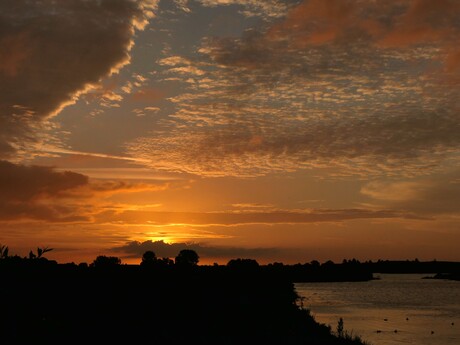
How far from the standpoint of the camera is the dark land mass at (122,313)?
100 feet

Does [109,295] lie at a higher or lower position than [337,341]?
higher

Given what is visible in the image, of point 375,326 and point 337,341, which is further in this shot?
point 375,326

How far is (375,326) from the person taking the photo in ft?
223

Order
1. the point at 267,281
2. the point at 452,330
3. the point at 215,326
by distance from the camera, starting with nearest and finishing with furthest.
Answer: the point at 215,326 < the point at 452,330 < the point at 267,281

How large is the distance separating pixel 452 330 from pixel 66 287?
43.5m

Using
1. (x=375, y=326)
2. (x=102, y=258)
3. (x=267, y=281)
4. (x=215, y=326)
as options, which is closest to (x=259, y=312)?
(x=215, y=326)

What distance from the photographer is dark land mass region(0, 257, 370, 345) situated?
3059 cm

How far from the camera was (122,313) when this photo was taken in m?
38.7

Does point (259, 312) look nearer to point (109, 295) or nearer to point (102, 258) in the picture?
point (109, 295)

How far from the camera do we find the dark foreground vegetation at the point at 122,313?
30.6 metres

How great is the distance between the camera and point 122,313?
127ft

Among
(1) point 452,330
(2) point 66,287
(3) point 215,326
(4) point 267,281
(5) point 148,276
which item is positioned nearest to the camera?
(3) point 215,326

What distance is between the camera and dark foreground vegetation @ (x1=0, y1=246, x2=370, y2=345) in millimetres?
30609

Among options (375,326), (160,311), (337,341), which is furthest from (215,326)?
(375,326)
